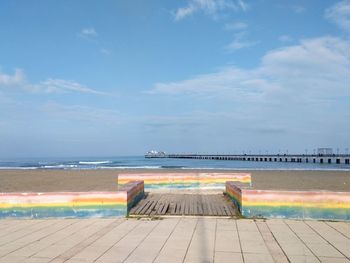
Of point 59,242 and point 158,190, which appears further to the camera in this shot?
point 158,190

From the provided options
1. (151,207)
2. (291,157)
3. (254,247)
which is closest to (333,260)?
(254,247)

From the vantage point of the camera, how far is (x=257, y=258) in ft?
19.0

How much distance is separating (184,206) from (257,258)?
491cm

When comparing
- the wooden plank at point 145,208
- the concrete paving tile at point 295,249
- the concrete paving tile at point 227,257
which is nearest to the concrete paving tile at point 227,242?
the concrete paving tile at point 227,257

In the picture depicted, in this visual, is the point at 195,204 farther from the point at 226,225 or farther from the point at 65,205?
the point at 65,205

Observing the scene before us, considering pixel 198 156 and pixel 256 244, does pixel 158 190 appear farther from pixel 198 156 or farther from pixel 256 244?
pixel 198 156

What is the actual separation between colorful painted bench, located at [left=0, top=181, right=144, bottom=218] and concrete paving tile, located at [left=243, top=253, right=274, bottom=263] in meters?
4.18

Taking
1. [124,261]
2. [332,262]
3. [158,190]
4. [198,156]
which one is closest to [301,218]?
[332,262]

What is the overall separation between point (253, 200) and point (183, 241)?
2961mm

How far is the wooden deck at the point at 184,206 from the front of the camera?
9.59 metres

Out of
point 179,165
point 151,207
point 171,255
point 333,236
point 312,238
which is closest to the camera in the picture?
point 171,255

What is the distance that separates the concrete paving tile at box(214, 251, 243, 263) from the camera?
5.63 meters

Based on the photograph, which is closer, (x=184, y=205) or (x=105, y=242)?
(x=105, y=242)

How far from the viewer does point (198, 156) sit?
5861 inches
